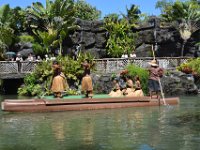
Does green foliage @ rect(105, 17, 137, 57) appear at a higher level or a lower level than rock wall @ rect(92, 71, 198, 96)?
higher

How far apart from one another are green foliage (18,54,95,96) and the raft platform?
845 centimetres

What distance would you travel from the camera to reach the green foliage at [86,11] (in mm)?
50531

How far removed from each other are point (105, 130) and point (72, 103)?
4.79 m

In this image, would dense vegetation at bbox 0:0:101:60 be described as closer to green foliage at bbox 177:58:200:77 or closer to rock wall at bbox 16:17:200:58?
rock wall at bbox 16:17:200:58

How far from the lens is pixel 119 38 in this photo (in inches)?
1478

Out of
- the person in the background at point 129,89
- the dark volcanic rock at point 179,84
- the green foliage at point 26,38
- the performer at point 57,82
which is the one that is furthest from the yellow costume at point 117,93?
the green foliage at point 26,38

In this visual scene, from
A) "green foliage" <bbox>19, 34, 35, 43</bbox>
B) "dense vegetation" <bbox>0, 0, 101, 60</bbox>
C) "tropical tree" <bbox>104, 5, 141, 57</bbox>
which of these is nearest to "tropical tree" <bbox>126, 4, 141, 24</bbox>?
"tropical tree" <bbox>104, 5, 141, 57</bbox>

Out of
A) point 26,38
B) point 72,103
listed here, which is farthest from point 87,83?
point 26,38

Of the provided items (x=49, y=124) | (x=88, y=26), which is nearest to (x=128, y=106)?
(x=49, y=124)

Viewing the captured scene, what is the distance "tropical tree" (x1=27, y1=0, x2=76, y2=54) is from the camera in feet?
118

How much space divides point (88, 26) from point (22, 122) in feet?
77.6

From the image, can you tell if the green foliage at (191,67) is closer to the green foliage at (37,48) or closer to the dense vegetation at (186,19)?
the dense vegetation at (186,19)

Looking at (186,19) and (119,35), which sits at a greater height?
(186,19)

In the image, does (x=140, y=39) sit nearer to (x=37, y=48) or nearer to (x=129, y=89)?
(x=37, y=48)
